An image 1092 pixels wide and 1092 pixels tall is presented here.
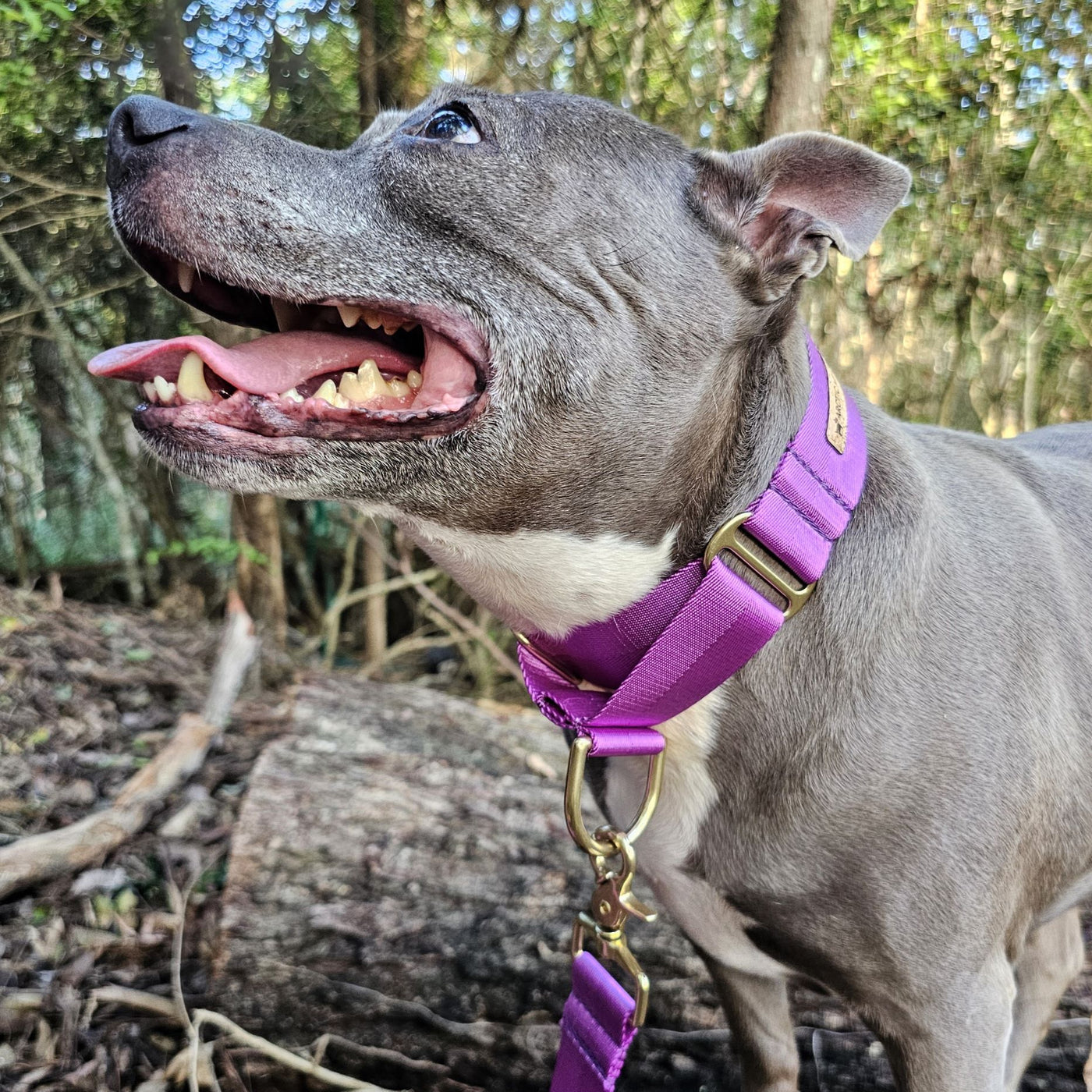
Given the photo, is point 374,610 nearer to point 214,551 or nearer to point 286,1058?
point 214,551

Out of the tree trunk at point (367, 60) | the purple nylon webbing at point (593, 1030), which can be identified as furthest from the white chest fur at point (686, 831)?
the tree trunk at point (367, 60)

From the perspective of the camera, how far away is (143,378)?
183cm

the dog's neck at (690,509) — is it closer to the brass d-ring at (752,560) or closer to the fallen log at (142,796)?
the brass d-ring at (752,560)

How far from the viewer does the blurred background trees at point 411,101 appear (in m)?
3.79

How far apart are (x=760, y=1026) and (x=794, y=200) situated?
72.3 inches

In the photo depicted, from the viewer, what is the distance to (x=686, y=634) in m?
1.60

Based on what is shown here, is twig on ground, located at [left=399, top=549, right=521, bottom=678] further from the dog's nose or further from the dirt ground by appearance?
the dog's nose

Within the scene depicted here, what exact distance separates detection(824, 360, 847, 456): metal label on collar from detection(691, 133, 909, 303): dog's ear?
0.69 ft

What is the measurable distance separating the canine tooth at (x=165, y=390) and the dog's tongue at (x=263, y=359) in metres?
0.04

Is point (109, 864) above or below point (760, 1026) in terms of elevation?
below

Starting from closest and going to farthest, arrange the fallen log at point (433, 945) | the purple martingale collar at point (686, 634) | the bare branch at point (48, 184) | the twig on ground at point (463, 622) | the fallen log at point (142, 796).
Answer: the purple martingale collar at point (686, 634), the fallen log at point (433, 945), the fallen log at point (142, 796), the bare branch at point (48, 184), the twig on ground at point (463, 622)

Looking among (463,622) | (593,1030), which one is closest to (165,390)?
(593,1030)

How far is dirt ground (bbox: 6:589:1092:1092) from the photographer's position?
2320 mm

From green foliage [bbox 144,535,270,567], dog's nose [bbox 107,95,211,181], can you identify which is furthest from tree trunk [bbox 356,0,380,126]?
dog's nose [bbox 107,95,211,181]
